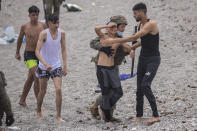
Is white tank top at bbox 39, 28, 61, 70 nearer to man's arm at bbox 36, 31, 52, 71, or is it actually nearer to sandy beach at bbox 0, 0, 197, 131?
man's arm at bbox 36, 31, 52, 71

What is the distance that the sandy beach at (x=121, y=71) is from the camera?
6820 mm

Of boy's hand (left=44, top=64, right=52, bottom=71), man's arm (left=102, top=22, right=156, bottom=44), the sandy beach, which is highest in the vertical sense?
man's arm (left=102, top=22, right=156, bottom=44)

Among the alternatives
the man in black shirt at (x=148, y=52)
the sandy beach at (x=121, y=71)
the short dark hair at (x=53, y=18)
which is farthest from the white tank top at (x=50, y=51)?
the man in black shirt at (x=148, y=52)

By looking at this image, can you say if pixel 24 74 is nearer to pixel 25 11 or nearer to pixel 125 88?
pixel 125 88

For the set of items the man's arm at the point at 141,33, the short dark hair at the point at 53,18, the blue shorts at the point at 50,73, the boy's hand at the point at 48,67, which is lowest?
the blue shorts at the point at 50,73

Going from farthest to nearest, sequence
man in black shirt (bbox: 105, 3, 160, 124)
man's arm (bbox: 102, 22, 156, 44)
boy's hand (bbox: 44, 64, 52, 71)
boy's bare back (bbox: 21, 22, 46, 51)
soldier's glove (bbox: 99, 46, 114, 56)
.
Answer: boy's bare back (bbox: 21, 22, 46, 51)
boy's hand (bbox: 44, 64, 52, 71)
soldier's glove (bbox: 99, 46, 114, 56)
man in black shirt (bbox: 105, 3, 160, 124)
man's arm (bbox: 102, 22, 156, 44)

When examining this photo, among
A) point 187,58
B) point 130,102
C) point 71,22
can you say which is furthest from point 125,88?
point 71,22

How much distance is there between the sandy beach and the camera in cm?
682

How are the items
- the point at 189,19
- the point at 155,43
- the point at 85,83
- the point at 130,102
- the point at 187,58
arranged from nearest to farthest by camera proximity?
the point at 155,43
the point at 130,102
the point at 85,83
the point at 187,58
the point at 189,19

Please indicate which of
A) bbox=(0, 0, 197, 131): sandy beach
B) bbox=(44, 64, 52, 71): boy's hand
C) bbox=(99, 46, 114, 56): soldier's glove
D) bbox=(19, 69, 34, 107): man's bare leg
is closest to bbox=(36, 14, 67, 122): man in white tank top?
bbox=(44, 64, 52, 71): boy's hand

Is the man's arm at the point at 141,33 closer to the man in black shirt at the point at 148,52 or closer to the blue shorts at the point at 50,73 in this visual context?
the man in black shirt at the point at 148,52

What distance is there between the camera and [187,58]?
1162 cm

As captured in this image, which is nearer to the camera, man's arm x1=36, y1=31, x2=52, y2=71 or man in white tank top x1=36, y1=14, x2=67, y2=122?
man's arm x1=36, y1=31, x2=52, y2=71

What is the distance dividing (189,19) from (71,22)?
4938 mm
